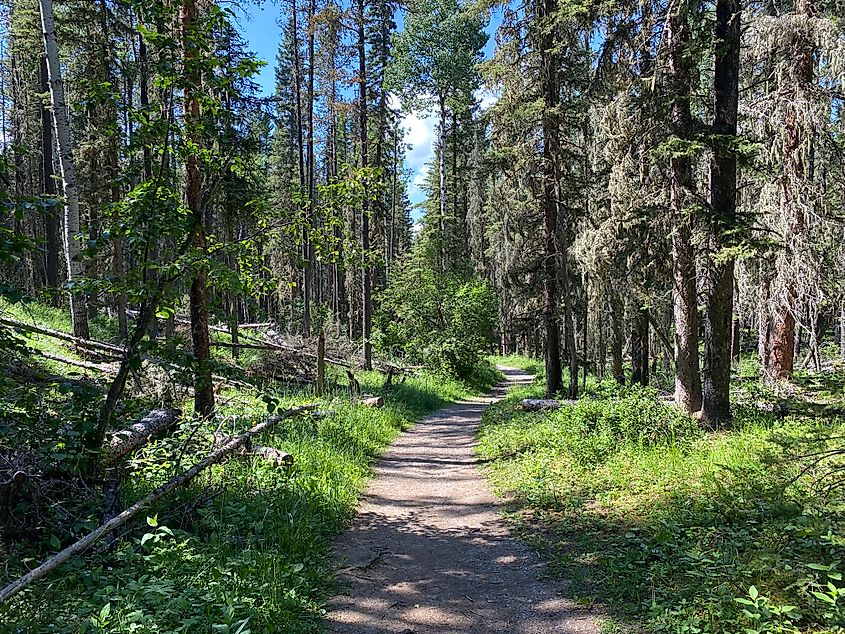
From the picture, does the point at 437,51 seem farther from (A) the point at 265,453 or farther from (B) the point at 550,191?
(A) the point at 265,453

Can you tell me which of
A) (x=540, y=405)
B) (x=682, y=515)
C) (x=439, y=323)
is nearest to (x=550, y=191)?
Answer: (x=540, y=405)

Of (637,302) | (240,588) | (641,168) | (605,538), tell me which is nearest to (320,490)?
(240,588)

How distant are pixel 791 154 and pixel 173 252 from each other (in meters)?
11.3

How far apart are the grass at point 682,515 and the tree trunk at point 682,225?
78cm

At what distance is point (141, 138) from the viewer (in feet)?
15.6

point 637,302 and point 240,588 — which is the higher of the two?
point 637,302

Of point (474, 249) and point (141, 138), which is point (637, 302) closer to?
point (141, 138)

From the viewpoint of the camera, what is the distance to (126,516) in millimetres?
4340

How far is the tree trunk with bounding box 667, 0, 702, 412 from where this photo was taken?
7.86m

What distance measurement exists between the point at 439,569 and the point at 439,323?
708 inches

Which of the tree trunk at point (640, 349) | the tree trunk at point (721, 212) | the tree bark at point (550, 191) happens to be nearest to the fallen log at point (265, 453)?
the tree trunk at point (721, 212)

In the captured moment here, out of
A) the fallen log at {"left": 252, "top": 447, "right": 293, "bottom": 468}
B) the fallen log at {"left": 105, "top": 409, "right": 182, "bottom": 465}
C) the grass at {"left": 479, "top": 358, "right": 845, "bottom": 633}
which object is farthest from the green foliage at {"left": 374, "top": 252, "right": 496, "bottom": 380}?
the fallen log at {"left": 105, "top": 409, "right": 182, "bottom": 465}

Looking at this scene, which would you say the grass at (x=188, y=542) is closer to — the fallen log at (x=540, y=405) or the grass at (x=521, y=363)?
the fallen log at (x=540, y=405)

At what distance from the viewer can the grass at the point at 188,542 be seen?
3396 millimetres
